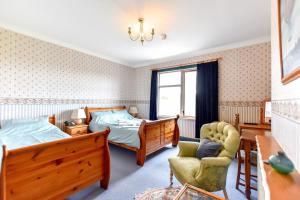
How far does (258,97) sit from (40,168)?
4.08 meters

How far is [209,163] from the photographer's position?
61.9 inches

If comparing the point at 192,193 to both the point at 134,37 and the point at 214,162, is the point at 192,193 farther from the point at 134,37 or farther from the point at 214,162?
the point at 134,37

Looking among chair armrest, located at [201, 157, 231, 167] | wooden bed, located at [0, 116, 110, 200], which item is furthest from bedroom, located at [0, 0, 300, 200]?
chair armrest, located at [201, 157, 231, 167]

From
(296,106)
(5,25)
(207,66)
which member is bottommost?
(296,106)

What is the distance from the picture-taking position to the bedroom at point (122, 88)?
4.63ft

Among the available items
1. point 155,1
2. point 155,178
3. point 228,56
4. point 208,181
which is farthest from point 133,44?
point 208,181

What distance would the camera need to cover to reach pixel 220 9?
2.31 metres

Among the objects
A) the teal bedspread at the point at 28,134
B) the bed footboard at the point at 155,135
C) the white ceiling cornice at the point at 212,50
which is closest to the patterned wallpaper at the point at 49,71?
the teal bedspread at the point at 28,134

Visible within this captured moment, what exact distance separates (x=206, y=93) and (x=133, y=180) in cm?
283

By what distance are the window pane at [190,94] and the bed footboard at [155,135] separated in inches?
35.5

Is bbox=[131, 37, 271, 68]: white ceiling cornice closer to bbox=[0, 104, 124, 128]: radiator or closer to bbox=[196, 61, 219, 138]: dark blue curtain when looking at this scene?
bbox=[196, 61, 219, 138]: dark blue curtain

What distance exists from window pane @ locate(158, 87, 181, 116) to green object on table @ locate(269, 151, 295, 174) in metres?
4.11

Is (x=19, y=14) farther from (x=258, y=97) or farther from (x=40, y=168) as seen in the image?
(x=258, y=97)

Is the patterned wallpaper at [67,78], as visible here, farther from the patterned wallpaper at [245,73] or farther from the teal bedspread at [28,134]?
the teal bedspread at [28,134]
